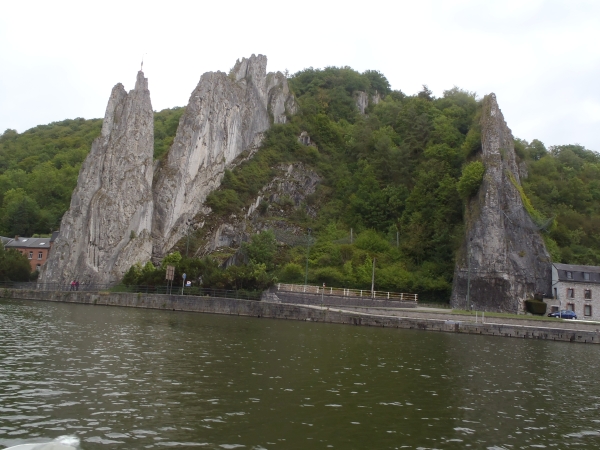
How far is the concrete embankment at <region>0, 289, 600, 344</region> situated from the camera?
4109 cm

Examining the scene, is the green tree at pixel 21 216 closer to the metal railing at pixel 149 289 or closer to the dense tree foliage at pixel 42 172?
the dense tree foliage at pixel 42 172

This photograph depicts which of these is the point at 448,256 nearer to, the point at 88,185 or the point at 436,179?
the point at 436,179

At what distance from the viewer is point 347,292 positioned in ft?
182

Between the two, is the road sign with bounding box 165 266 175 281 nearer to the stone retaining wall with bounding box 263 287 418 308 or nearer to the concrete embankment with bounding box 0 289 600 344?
the concrete embankment with bounding box 0 289 600 344

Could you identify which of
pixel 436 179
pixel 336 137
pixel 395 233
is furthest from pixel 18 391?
pixel 336 137

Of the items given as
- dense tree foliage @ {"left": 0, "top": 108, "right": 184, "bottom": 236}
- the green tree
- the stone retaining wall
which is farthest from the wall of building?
the green tree

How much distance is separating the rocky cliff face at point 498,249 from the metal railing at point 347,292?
19.0ft

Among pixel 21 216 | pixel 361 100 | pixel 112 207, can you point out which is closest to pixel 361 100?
pixel 361 100

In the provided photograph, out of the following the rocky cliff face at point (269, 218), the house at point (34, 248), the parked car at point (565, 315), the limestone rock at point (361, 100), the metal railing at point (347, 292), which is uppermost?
the limestone rock at point (361, 100)

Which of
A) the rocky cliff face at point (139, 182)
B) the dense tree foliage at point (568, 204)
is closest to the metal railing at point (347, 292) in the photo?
the dense tree foliage at point (568, 204)

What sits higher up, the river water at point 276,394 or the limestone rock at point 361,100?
the limestone rock at point 361,100

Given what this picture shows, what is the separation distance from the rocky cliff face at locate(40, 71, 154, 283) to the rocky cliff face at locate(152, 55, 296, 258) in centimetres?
245

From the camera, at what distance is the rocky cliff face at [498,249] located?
5534 cm

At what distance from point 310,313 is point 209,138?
42.5 m
